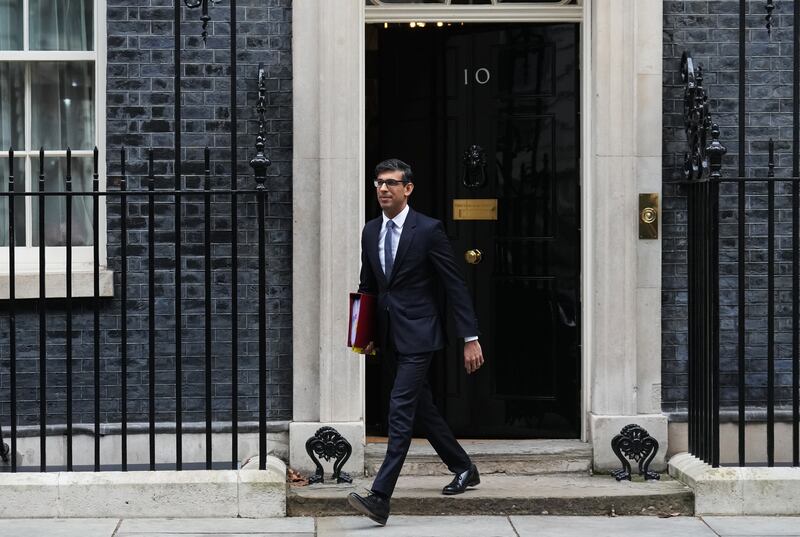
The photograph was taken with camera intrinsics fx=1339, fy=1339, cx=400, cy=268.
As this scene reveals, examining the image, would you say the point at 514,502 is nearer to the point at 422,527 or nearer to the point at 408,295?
the point at 422,527

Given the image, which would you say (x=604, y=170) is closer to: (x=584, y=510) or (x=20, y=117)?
(x=584, y=510)

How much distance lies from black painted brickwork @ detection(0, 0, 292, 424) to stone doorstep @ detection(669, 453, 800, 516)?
2640mm

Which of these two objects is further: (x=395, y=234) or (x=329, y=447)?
(x=329, y=447)

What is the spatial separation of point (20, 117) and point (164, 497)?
2.67 m

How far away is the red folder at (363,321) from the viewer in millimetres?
7059

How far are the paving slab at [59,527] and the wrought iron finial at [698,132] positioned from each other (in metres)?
3.67

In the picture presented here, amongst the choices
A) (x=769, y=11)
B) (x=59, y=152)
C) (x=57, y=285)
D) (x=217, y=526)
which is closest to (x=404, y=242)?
(x=217, y=526)

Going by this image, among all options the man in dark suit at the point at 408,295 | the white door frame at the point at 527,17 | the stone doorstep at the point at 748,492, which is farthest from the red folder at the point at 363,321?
the stone doorstep at the point at 748,492

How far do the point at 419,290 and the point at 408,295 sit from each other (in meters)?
0.06

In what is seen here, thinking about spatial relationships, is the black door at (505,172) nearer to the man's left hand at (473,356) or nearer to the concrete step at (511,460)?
the concrete step at (511,460)

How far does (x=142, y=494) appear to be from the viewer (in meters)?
7.06

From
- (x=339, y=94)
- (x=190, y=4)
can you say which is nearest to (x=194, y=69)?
(x=190, y=4)

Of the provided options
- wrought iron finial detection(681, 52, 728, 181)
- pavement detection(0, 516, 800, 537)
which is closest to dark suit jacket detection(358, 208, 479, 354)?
pavement detection(0, 516, 800, 537)

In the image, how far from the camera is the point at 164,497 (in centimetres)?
707
